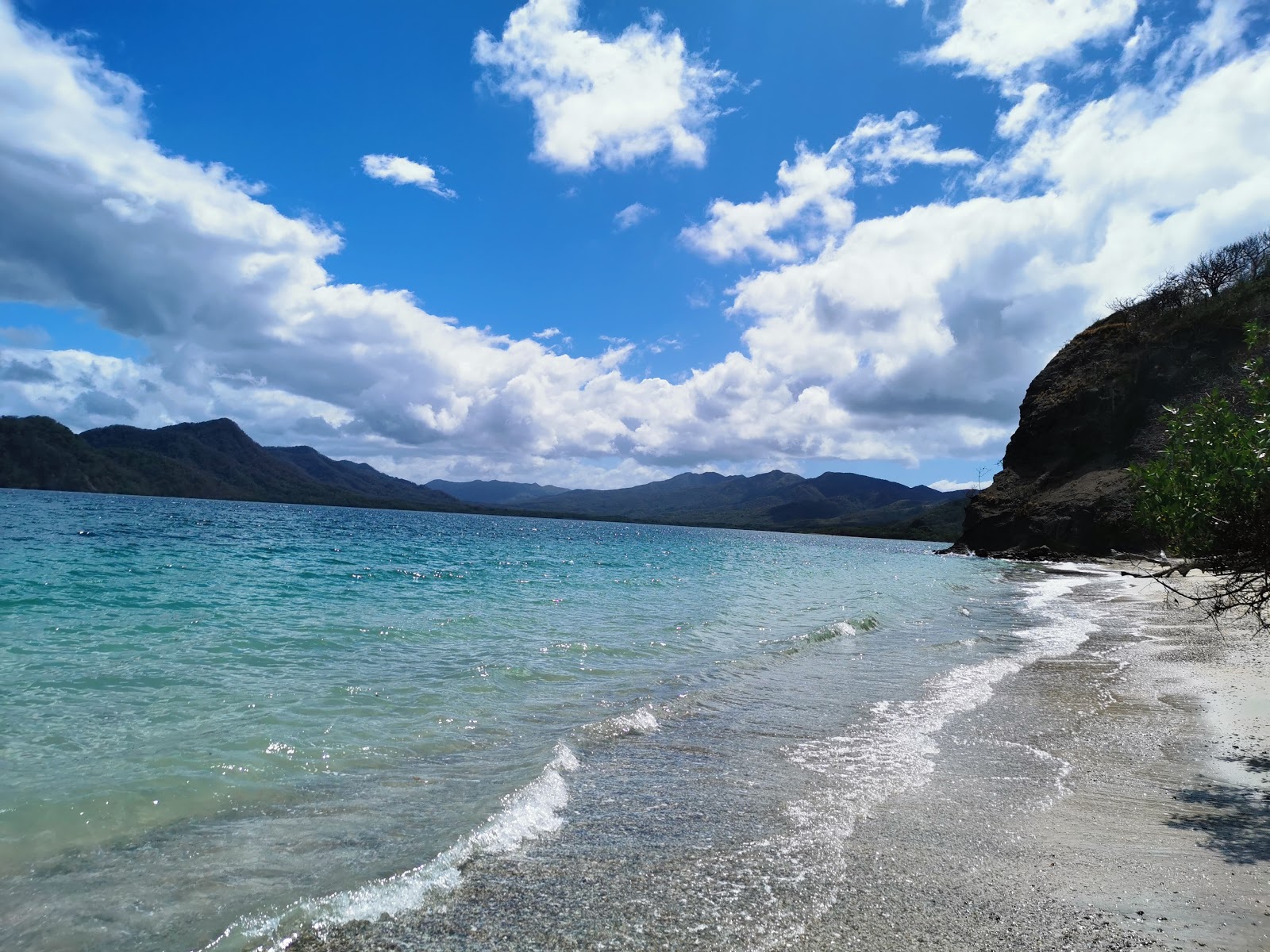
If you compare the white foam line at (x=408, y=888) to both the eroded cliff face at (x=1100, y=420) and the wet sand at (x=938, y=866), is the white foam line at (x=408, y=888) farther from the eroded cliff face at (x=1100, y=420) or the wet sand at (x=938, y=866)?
the eroded cliff face at (x=1100, y=420)

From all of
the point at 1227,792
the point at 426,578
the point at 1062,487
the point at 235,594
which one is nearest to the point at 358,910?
the point at 1227,792

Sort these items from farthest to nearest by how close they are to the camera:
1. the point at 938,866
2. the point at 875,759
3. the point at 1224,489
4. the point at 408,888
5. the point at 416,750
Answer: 1. the point at 416,750
2. the point at 875,759
3. the point at 1224,489
4. the point at 938,866
5. the point at 408,888

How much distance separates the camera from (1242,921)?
488 centimetres

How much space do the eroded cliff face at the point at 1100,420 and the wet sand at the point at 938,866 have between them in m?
73.7

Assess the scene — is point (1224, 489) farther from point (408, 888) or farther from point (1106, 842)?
point (408, 888)

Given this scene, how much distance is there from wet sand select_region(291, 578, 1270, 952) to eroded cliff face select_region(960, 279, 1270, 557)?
73.7m

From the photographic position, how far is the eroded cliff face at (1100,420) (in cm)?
7494

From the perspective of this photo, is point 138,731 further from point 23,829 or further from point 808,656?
point 808,656

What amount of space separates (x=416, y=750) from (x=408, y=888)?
403 centimetres

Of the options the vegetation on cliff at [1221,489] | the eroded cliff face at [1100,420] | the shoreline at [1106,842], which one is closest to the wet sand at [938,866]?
the shoreline at [1106,842]

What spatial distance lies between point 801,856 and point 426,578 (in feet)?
98.7

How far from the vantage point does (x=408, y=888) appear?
5430mm

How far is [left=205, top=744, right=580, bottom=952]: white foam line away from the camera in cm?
484

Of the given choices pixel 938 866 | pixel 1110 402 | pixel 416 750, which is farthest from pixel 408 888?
pixel 1110 402
